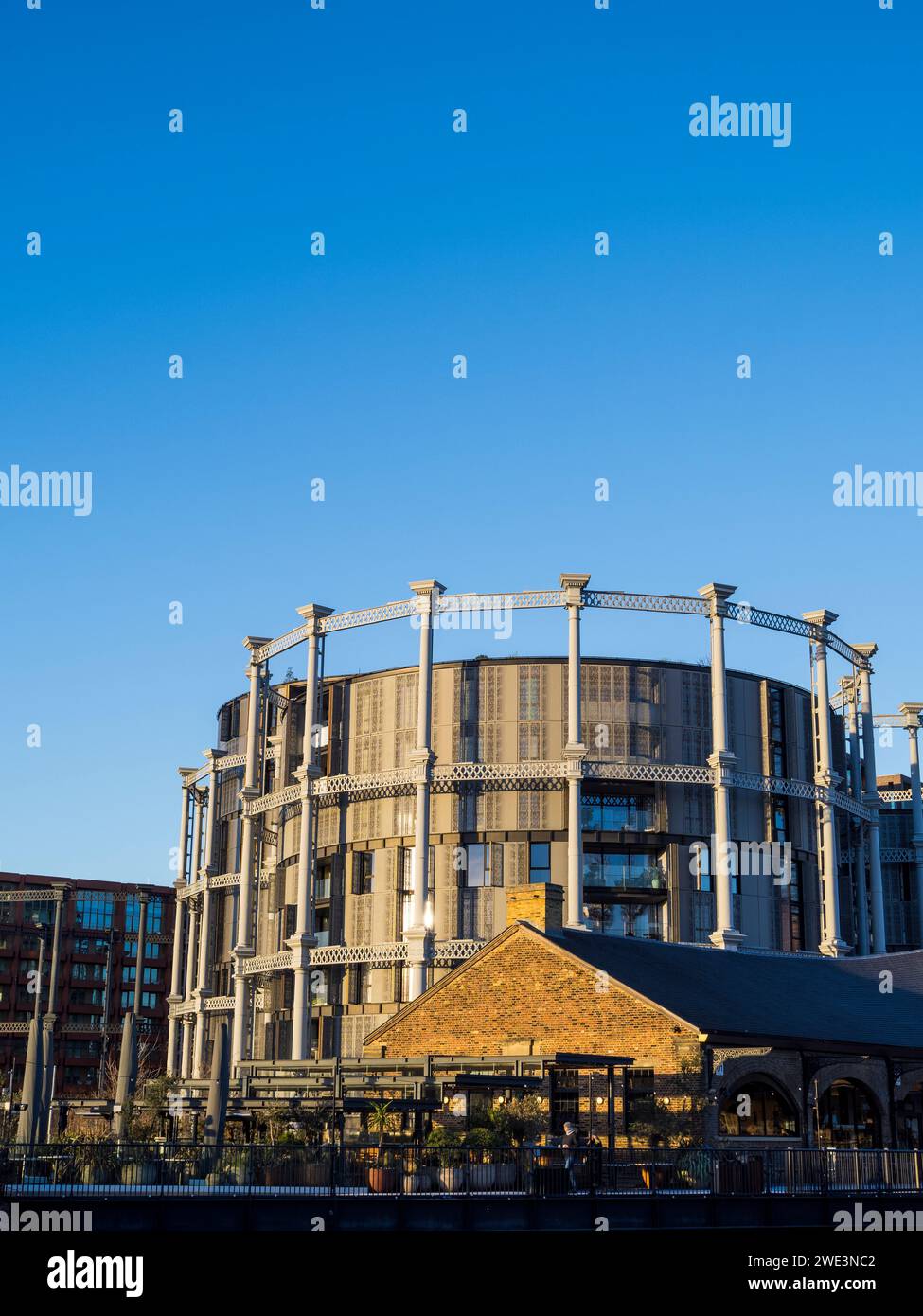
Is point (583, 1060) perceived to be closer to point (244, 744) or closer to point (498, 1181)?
point (498, 1181)

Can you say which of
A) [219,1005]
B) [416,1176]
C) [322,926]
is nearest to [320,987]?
[322,926]

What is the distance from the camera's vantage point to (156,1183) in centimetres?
2770

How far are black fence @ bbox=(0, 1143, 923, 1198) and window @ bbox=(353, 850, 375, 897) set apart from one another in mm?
32430

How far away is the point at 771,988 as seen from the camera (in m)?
46.1

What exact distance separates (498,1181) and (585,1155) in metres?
2.49

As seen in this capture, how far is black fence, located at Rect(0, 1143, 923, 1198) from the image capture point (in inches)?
1075

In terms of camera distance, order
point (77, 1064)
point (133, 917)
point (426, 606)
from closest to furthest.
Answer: point (426, 606) < point (77, 1064) < point (133, 917)

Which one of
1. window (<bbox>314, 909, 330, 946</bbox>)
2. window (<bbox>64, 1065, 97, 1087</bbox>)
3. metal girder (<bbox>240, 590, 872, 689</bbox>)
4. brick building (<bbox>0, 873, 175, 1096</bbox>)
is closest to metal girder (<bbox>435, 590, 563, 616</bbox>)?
metal girder (<bbox>240, 590, 872, 689</bbox>)

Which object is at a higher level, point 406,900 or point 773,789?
point 773,789

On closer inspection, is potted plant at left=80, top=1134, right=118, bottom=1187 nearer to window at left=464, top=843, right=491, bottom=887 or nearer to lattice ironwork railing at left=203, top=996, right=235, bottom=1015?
window at left=464, top=843, right=491, bottom=887

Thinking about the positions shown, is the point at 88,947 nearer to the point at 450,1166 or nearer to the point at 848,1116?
the point at 848,1116
